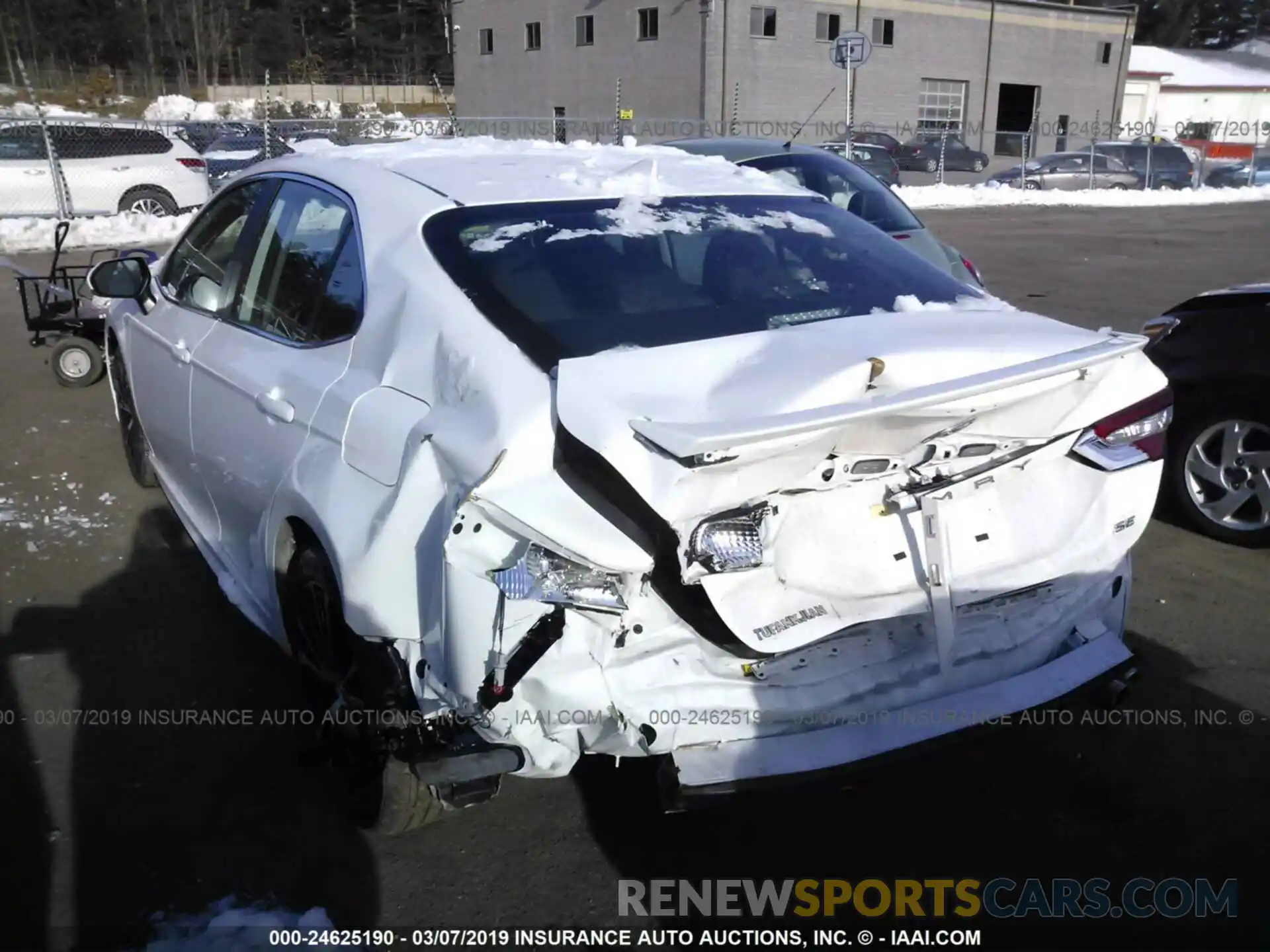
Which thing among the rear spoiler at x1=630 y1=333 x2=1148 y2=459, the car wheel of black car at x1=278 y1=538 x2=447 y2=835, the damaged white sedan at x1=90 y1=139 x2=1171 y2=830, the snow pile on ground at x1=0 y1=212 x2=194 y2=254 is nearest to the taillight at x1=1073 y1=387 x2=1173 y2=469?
the damaged white sedan at x1=90 y1=139 x2=1171 y2=830

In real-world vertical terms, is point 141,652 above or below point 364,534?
below

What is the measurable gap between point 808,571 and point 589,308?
907mm

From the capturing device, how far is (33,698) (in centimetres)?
369

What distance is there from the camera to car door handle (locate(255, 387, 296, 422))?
302 cm

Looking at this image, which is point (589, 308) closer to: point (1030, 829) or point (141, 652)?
point (1030, 829)

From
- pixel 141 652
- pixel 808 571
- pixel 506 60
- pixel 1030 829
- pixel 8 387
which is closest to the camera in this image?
pixel 808 571

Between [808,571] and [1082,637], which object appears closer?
[808,571]

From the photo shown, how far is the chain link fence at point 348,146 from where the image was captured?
1644 centimetres

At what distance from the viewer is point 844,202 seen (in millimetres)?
7941

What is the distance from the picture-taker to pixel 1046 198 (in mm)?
25484

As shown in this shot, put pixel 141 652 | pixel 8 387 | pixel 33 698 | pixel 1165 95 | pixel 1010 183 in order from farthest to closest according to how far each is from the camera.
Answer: pixel 1165 95
pixel 1010 183
pixel 8 387
pixel 141 652
pixel 33 698

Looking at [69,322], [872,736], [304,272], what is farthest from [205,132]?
[872,736]

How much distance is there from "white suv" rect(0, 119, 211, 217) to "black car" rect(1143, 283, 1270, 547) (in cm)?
1545

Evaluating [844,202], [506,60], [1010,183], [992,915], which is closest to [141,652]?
[992,915]
